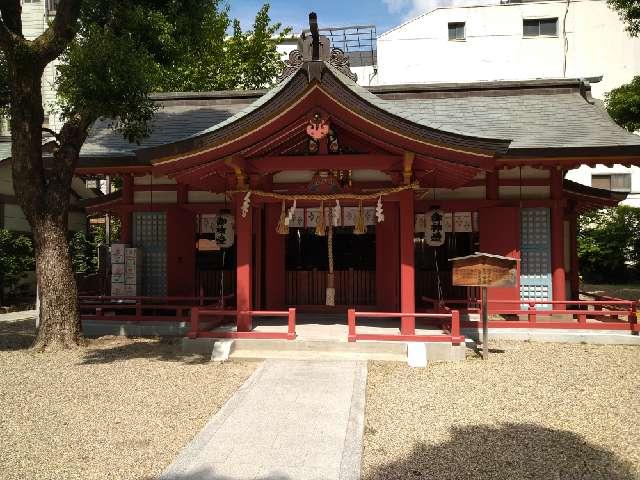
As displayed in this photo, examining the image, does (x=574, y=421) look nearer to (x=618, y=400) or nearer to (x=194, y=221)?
(x=618, y=400)

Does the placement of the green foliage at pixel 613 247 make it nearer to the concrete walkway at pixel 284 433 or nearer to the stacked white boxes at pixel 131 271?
the concrete walkway at pixel 284 433

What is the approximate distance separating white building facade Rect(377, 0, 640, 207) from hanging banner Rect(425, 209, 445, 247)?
18715 mm

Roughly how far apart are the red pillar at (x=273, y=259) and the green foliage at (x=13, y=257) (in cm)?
1023

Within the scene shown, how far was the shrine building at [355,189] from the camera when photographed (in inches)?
325

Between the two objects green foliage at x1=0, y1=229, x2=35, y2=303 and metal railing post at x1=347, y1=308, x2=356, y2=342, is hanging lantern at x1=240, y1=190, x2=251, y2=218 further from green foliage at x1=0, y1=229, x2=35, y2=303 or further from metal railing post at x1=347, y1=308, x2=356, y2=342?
green foliage at x1=0, y1=229, x2=35, y2=303

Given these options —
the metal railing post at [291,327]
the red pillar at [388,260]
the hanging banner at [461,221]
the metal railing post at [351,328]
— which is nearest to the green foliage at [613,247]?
the hanging banner at [461,221]

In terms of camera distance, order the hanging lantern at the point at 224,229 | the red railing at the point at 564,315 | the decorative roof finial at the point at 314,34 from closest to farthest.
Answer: the decorative roof finial at the point at 314,34 < the red railing at the point at 564,315 < the hanging lantern at the point at 224,229

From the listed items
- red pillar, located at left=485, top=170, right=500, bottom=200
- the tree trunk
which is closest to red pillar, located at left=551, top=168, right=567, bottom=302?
red pillar, located at left=485, top=170, right=500, bottom=200

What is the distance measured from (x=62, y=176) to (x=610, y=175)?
2680 centimetres

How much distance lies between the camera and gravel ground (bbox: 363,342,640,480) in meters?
4.54

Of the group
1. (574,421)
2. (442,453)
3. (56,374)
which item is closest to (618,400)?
(574,421)

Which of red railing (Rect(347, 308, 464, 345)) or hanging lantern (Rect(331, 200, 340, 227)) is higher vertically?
hanging lantern (Rect(331, 200, 340, 227))

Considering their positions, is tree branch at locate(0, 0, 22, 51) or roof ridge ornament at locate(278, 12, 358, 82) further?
roof ridge ornament at locate(278, 12, 358, 82)

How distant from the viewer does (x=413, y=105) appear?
1380 cm
